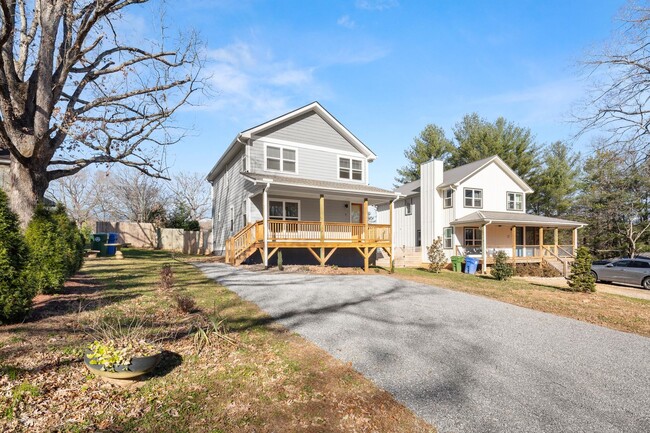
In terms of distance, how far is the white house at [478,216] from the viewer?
22703 mm

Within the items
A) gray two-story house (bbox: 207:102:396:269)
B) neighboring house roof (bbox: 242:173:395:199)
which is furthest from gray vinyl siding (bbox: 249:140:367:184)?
neighboring house roof (bbox: 242:173:395:199)

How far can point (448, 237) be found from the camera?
2320cm

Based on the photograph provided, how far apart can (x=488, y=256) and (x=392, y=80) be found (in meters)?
14.2

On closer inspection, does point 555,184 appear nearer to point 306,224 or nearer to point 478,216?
point 478,216

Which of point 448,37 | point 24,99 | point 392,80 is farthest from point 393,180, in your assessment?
point 24,99

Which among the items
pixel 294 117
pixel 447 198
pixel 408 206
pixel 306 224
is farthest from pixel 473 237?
pixel 294 117

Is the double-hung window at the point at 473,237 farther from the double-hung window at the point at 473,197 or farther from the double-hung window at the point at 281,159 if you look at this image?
the double-hung window at the point at 281,159

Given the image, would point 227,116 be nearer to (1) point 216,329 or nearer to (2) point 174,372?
(1) point 216,329

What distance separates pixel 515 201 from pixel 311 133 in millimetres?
18055

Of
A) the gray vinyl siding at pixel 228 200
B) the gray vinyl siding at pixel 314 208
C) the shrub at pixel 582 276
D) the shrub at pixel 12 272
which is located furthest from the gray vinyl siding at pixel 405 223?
the shrub at pixel 12 272

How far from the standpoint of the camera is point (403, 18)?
11.7 meters

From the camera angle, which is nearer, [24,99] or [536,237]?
[24,99]

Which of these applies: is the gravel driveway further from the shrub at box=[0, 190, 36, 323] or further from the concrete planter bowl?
the shrub at box=[0, 190, 36, 323]

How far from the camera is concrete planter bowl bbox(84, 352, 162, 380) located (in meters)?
3.55
